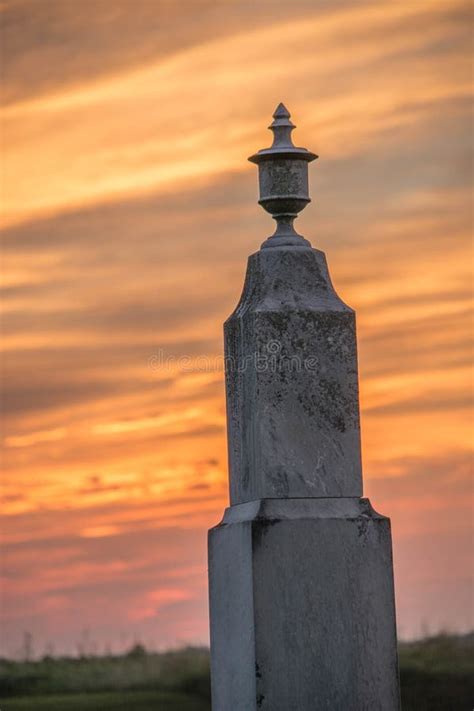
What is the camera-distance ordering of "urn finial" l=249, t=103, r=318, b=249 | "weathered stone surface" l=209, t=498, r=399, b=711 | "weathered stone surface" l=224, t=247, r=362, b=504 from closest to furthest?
"weathered stone surface" l=209, t=498, r=399, b=711, "weathered stone surface" l=224, t=247, r=362, b=504, "urn finial" l=249, t=103, r=318, b=249

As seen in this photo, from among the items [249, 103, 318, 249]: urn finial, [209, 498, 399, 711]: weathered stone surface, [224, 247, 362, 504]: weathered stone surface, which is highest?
[249, 103, 318, 249]: urn finial

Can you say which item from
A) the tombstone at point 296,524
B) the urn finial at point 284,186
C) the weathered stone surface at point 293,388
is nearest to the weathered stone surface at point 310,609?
the tombstone at point 296,524

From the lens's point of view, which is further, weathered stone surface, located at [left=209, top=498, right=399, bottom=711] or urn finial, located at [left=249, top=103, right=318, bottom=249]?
urn finial, located at [left=249, top=103, right=318, bottom=249]

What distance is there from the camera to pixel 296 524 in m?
9.35

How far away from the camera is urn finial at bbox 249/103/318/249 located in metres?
10.2

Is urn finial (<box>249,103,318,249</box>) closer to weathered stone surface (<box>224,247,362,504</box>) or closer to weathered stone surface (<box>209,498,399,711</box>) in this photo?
weathered stone surface (<box>224,247,362,504</box>)

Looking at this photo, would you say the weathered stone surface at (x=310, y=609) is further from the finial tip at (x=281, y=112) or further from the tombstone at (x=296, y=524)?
the finial tip at (x=281, y=112)

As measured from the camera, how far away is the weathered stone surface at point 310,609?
30.2ft

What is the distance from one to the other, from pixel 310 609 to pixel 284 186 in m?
3.13

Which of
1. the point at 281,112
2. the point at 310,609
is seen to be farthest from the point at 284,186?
the point at 310,609

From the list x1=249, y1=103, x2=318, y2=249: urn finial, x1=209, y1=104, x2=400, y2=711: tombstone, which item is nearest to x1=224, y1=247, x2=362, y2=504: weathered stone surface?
x1=209, y1=104, x2=400, y2=711: tombstone

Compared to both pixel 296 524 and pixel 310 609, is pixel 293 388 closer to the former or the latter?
pixel 296 524

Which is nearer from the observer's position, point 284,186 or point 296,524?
point 296,524

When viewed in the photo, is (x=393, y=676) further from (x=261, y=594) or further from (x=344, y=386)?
(x=344, y=386)
